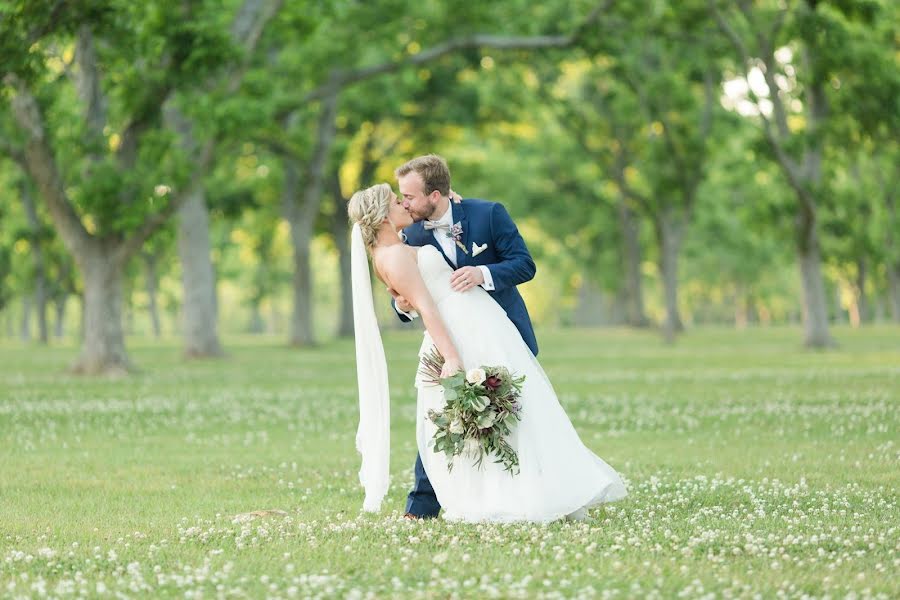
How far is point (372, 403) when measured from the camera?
8922mm

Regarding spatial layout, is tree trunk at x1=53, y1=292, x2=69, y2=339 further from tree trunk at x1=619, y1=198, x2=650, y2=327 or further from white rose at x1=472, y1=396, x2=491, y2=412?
white rose at x1=472, y1=396, x2=491, y2=412

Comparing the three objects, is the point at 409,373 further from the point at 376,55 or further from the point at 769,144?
the point at 376,55

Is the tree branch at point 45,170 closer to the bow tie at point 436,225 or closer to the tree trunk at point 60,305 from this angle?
the bow tie at point 436,225

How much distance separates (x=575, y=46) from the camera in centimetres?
3189

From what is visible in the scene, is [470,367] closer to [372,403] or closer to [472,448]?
[472,448]

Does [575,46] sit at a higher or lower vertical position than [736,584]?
higher

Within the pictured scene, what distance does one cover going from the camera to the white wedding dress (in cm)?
849

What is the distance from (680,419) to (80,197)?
1338cm

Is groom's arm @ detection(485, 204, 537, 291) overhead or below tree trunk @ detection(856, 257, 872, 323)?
below

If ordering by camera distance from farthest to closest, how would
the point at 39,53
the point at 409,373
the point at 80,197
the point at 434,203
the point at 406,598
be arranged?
the point at 409,373, the point at 80,197, the point at 39,53, the point at 434,203, the point at 406,598

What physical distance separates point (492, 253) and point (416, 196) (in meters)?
0.67

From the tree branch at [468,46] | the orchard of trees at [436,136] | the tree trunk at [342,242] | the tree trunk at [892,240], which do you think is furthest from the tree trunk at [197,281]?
the tree trunk at [892,240]

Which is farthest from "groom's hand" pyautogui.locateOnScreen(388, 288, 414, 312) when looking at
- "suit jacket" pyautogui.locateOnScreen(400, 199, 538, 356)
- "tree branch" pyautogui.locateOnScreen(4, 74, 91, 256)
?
"tree branch" pyautogui.locateOnScreen(4, 74, 91, 256)

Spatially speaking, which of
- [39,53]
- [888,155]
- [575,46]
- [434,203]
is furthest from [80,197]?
[888,155]
